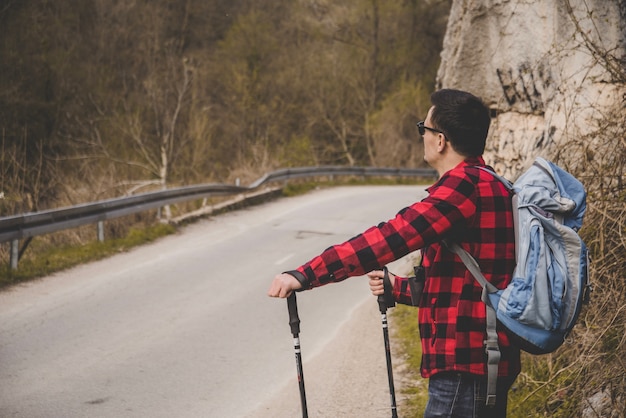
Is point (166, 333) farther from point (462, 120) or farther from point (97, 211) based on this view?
point (462, 120)

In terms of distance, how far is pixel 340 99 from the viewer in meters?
35.5

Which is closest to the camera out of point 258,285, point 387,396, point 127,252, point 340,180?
point 387,396

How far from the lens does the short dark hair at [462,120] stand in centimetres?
279

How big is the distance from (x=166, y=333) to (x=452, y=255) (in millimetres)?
5571

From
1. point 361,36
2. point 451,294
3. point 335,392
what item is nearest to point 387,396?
point 335,392

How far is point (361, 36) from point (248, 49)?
21.2ft

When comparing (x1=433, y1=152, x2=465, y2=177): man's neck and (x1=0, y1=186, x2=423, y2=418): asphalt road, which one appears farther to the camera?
(x1=0, y1=186, x2=423, y2=418): asphalt road

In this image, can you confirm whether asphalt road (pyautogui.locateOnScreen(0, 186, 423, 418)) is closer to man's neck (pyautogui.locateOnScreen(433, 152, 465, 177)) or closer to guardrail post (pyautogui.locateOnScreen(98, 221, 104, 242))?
guardrail post (pyautogui.locateOnScreen(98, 221, 104, 242))

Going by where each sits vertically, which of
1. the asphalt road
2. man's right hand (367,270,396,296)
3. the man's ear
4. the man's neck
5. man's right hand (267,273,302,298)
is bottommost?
the asphalt road

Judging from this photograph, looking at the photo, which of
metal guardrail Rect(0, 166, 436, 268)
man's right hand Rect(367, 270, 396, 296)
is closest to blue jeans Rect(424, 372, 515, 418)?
man's right hand Rect(367, 270, 396, 296)

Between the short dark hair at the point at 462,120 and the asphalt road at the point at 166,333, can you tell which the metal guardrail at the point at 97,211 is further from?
the short dark hair at the point at 462,120

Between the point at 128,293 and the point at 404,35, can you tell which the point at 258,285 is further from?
the point at 404,35

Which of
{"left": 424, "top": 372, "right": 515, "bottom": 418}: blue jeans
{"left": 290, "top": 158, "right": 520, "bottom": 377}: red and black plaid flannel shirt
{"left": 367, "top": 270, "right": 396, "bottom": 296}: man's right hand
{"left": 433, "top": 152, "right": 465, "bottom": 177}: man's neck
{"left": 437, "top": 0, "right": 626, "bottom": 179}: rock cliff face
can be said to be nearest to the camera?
{"left": 290, "top": 158, "right": 520, "bottom": 377}: red and black plaid flannel shirt

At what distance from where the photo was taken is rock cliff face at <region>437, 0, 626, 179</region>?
5.76 metres
